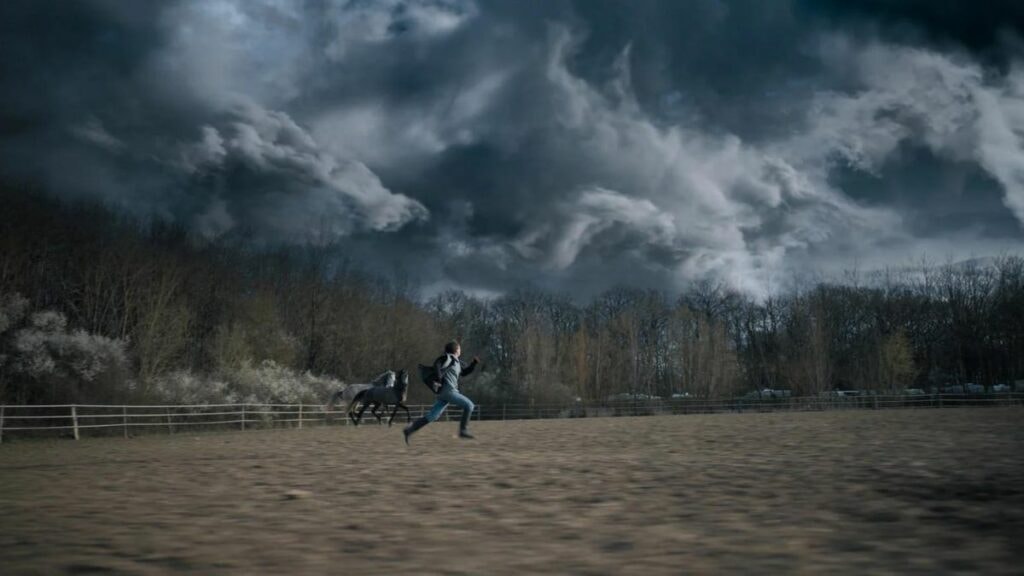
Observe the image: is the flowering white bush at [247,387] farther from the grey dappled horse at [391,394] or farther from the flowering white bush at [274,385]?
the grey dappled horse at [391,394]

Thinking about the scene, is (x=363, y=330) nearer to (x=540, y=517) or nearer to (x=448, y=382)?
(x=448, y=382)

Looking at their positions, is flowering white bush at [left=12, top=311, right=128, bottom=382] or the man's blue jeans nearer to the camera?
the man's blue jeans

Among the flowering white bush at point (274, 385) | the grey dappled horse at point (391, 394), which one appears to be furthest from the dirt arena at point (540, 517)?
the flowering white bush at point (274, 385)

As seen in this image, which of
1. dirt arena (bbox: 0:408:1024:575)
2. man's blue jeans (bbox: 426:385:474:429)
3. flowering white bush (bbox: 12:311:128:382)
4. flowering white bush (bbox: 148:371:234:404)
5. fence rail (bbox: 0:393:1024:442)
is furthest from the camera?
flowering white bush (bbox: 148:371:234:404)

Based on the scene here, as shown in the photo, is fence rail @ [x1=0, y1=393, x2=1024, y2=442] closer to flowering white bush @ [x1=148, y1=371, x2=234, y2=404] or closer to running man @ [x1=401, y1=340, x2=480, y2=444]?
flowering white bush @ [x1=148, y1=371, x2=234, y2=404]

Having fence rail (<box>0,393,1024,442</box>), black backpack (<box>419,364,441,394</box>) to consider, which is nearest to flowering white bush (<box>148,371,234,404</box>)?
fence rail (<box>0,393,1024,442</box>)

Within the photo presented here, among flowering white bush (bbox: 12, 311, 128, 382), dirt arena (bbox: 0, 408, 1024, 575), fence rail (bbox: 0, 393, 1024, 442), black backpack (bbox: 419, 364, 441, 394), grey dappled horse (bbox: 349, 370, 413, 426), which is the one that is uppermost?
flowering white bush (bbox: 12, 311, 128, 382)

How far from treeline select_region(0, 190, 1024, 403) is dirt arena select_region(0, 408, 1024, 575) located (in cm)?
2670

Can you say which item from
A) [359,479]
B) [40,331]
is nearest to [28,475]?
[359,479]

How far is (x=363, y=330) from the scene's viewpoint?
5644cm

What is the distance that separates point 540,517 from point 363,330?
52.7 meters

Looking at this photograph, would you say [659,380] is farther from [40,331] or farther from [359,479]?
[359,479]

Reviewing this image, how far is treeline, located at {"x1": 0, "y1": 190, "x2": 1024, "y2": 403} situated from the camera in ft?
119

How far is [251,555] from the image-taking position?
411 centimetres
